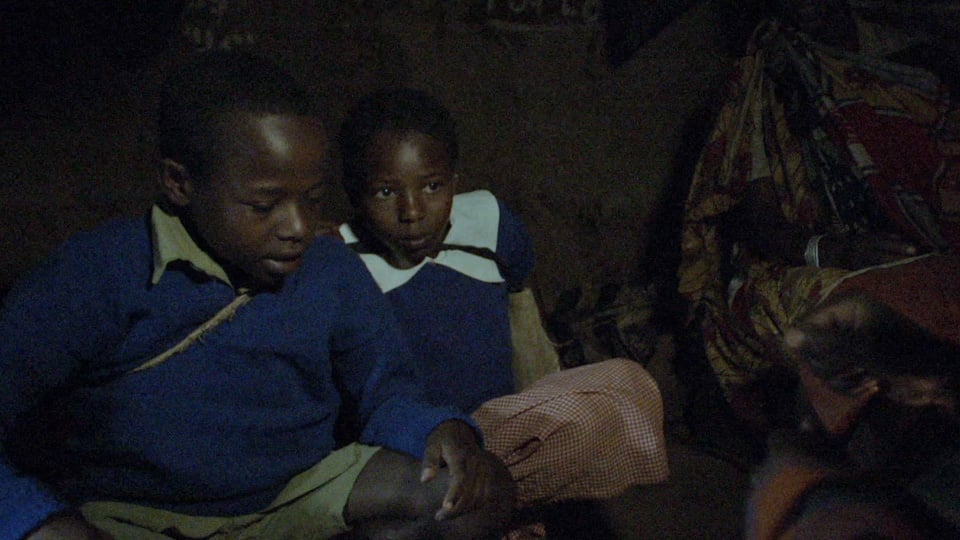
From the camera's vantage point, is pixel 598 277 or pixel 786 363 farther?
→ pixel 598 277

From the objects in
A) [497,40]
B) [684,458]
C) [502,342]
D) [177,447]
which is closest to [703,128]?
[497,40]

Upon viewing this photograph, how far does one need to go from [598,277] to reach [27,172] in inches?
84.2

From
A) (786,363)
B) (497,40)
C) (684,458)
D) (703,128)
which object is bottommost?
(684,458)

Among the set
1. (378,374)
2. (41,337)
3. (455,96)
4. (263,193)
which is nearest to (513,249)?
(378,374)

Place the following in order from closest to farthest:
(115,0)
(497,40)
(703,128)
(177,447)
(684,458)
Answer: (177,447)
(115,0)
(497,40)
(684,458)
(703,128)

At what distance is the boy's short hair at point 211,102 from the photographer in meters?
1.31

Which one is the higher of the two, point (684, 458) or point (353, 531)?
point (353, 531)

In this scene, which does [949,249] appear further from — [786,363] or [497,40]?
[497,40]

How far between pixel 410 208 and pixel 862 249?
5.30 ft

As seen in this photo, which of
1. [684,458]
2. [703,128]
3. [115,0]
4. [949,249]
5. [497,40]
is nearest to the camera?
[115,0]

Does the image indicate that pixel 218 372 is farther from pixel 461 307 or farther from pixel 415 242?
pixel 461 307

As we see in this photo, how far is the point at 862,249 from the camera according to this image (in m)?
2.41

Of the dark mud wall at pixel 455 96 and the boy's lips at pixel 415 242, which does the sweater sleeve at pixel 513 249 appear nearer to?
the boy's lips at pixel 415 242

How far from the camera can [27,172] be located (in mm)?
1958
